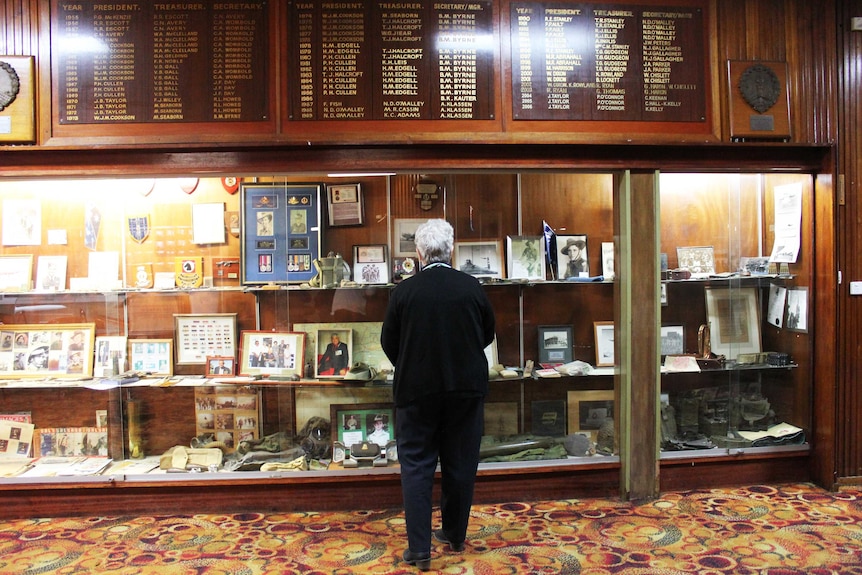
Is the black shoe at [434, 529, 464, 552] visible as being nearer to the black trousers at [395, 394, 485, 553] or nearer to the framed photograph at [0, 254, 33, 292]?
the black trousers at [395, 394, 485, 553]

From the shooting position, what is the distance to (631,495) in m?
3.38

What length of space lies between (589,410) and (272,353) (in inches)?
82.1

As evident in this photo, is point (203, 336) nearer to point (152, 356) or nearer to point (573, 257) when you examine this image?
point (152, 356)

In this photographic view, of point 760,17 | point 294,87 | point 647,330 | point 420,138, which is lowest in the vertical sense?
point 647,330

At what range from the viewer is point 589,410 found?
12.0 feet

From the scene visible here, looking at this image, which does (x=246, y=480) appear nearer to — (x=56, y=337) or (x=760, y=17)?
(x=56, y=337)

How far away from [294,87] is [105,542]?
2658 millimetres

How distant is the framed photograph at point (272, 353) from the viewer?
361cm

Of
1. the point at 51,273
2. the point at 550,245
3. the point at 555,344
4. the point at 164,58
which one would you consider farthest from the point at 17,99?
the point at 555,344

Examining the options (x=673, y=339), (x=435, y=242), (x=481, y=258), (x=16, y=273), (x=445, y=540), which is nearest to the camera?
(x=435, y=242)

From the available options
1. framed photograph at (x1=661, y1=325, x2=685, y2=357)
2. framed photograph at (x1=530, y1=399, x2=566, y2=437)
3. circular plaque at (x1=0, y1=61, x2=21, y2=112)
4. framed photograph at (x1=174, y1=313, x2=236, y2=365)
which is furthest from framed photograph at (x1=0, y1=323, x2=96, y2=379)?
framed photograph at (x1=661, y1=325, x2=685, y2=357)

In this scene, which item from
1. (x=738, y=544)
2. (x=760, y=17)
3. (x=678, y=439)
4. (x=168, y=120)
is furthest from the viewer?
(x=678, y=439)

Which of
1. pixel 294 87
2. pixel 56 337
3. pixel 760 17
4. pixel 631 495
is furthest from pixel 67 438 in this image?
pixel 760 17

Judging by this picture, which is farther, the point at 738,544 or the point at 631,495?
the point at 631,495
